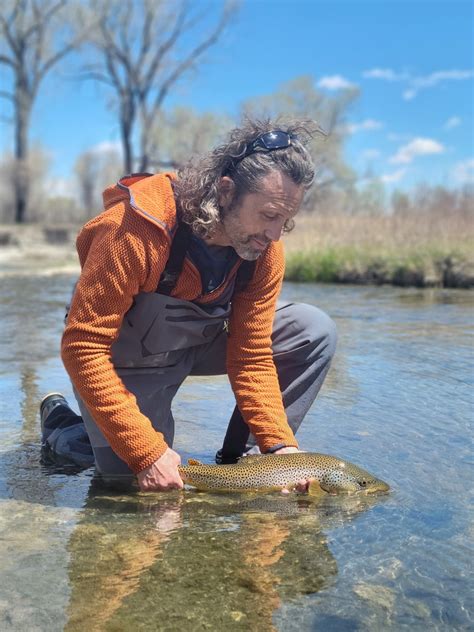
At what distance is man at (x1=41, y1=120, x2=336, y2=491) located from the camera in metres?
2.37

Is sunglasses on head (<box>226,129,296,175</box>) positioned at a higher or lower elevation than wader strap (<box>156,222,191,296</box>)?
higher

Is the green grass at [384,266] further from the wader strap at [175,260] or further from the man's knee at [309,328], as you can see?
the wader strap at [175,260]

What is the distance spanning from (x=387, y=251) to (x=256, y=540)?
1147 cm

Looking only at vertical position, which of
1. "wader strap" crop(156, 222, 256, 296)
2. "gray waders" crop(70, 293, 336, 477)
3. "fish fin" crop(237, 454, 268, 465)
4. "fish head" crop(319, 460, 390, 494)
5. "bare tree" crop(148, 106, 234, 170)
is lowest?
"fish head" crop(319, 460, 390, 494)

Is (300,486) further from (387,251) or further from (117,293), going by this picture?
(387,251)

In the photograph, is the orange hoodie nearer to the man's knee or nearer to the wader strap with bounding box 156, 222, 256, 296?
the wader strap with bounding box 156, 222, 256, 296

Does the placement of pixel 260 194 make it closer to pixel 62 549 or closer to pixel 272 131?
pixel 272 131

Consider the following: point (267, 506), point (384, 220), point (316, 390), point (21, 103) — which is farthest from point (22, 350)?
point (21, 103)

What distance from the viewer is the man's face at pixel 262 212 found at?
2396 mm

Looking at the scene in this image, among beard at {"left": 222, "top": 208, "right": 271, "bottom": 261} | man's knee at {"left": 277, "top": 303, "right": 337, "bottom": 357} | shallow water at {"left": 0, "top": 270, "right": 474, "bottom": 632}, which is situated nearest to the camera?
shallow water at {"left": 0, "top": 270, "right": 474, "bottom": 632}

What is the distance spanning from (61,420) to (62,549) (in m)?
1.16

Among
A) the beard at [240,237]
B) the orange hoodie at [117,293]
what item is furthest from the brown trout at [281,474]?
the beard at [240,237]

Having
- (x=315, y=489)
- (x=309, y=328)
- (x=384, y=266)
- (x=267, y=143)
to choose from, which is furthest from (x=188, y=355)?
(x=384, y=266)

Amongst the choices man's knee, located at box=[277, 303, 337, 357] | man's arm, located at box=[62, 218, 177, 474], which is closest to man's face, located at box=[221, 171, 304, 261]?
man's arm, located at box=[62, 218, 177, 474]
